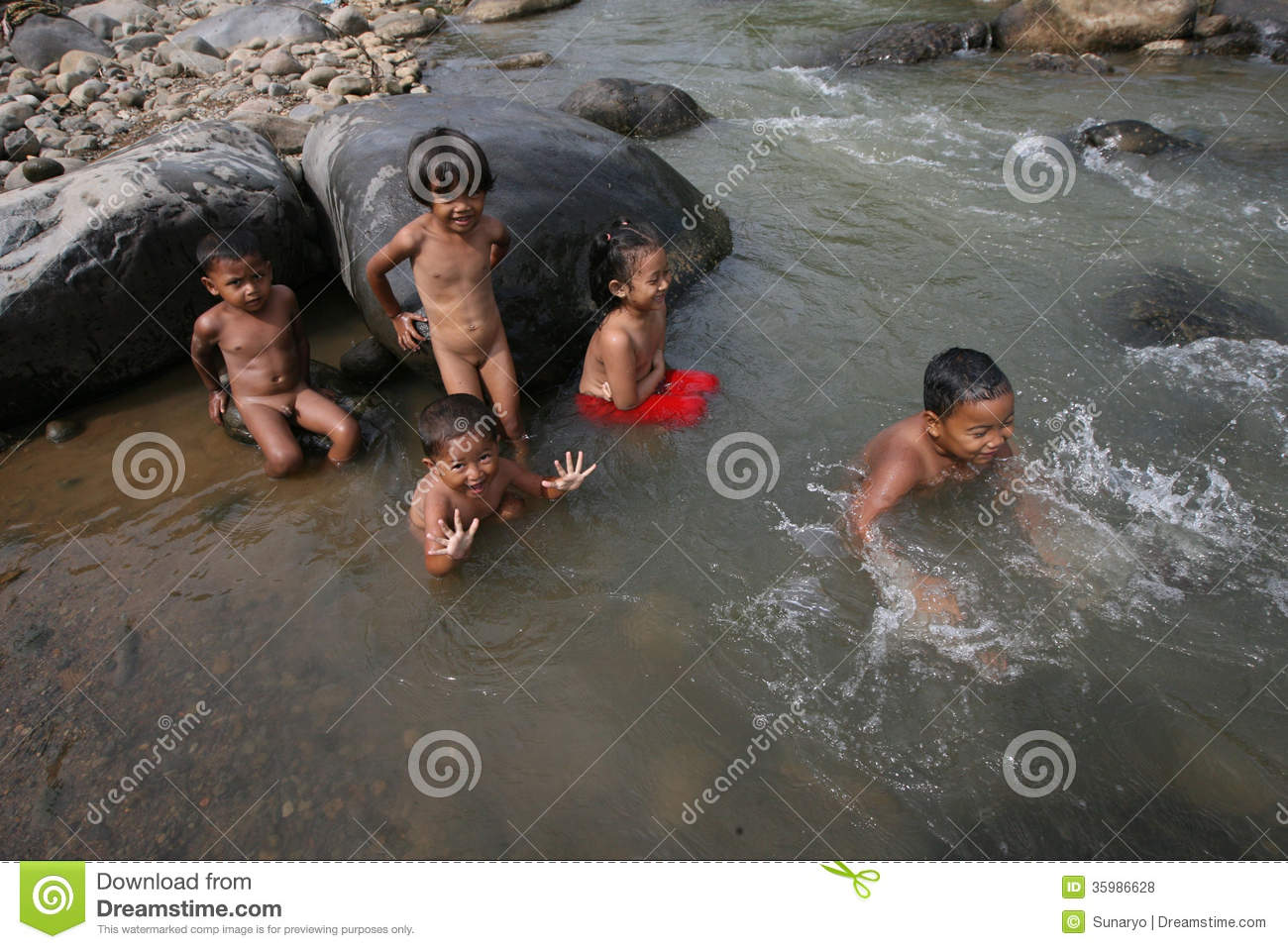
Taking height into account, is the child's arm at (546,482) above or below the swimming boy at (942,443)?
below

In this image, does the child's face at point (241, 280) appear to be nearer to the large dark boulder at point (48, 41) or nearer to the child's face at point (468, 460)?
the child's face at point (468, 460)

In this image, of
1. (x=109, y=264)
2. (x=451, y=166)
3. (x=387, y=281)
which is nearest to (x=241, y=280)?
(x=387, y=281)

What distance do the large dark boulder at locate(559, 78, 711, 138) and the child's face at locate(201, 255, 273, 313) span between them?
4998mm

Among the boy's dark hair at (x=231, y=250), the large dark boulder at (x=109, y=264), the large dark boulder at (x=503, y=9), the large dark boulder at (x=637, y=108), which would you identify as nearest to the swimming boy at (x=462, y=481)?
the boy's dark hair at (x=231, y=250)

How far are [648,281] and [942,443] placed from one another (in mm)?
1547

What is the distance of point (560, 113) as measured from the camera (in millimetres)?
5500

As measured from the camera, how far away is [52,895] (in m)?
2.38

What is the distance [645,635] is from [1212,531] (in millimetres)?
2390

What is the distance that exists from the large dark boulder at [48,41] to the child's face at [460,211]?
841cm

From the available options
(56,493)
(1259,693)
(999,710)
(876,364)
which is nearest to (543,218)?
(876,364)

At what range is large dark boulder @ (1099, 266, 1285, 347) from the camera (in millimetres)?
4676

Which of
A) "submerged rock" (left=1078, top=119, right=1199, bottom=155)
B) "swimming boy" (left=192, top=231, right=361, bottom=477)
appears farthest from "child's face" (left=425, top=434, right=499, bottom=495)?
"submerged rock" (left=1078, top=119, right=1199, bottom=155)

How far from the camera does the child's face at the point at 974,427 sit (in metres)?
3.14

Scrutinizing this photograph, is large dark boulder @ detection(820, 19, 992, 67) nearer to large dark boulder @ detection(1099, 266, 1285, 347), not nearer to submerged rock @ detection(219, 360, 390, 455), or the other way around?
large dark boulder @ detection(1099, 266, 1285, 347)
